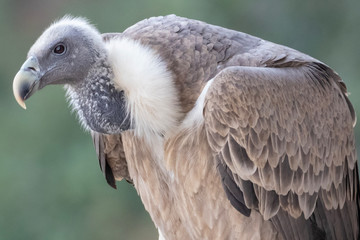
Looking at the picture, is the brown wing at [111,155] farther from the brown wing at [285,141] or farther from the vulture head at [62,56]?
the brown wing at [285,141]

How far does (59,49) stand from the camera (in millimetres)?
4211

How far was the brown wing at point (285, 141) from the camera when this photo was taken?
4.13 m

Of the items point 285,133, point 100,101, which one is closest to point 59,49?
point 100,101

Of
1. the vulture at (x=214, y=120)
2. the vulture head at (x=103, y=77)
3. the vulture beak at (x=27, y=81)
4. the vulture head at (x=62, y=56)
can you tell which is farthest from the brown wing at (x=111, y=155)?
the vulture beak at (x=27, y=81)

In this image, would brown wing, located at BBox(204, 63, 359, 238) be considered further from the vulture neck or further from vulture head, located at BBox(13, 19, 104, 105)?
vulture head, located at BBox(13, 19, 104, 105)

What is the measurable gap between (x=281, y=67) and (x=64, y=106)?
5.99m

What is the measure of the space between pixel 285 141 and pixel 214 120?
41 centimetres

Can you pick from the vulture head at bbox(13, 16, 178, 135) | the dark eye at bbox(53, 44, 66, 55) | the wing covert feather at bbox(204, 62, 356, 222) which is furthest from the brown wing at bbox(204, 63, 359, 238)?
the dark eye at bbox(53, 44, 66, 55)

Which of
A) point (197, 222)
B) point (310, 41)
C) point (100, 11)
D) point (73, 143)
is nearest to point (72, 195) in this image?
point (73, 143)

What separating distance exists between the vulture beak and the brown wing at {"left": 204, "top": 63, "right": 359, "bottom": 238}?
761 millimetres

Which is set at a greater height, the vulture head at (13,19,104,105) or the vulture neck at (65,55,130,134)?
the vulture head at (13,19,104,105)

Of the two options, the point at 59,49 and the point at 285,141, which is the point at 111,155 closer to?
the point at 59,49

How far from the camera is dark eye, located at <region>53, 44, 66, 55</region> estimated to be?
4199mm

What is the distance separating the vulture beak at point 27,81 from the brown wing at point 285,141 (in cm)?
76
